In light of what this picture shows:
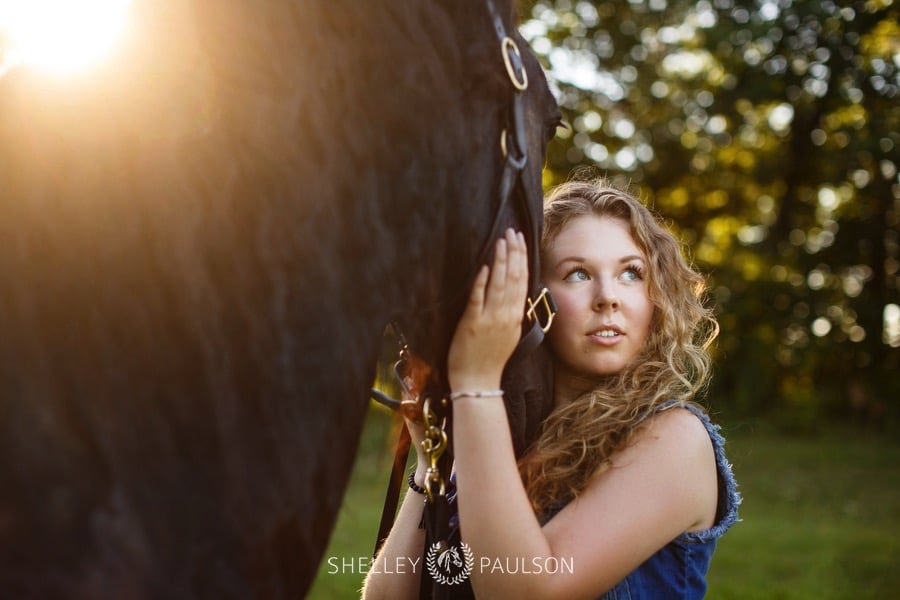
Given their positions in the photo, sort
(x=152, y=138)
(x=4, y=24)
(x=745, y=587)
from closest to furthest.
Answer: (x=152, y=138)
(x=4, y=24)
(x=745, y=587)

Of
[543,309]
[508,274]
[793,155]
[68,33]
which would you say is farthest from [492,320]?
[793,155]

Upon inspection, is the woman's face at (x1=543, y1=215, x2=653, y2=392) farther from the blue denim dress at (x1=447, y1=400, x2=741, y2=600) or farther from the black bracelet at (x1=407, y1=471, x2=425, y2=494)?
the black bracelet at (x1=407, y1=471, x2=425, y2=494)

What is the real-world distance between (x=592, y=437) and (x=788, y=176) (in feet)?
57.9

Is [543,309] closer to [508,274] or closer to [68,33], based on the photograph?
[508,274]

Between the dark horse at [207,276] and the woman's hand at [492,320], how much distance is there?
0.23 meters

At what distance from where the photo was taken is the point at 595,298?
2.13 meters

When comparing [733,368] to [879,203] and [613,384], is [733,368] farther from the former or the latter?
[613,384]

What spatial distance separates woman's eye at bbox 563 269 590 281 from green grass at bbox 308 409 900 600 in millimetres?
1333

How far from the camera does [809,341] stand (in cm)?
1494

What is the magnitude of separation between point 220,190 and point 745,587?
599 centimetres

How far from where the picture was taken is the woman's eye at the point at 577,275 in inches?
85.7

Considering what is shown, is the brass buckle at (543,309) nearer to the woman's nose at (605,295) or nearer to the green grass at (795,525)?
the woman's nose at (605,295)

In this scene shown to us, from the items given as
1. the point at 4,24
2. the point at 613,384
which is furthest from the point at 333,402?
the point at 613,384

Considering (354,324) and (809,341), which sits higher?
(809,341)
